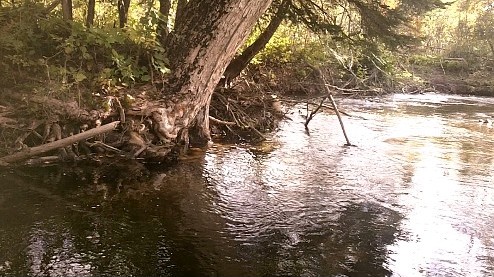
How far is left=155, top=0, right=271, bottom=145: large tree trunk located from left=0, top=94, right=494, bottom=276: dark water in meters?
0.94

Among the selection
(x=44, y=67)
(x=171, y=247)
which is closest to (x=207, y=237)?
(x=171, y=247)

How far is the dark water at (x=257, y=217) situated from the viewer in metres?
4.51

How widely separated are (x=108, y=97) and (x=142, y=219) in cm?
278

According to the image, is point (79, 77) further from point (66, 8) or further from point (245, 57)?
point (245, 57)

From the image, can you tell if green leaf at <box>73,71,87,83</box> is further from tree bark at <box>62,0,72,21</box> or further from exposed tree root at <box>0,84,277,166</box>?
tree bark at <box>62,0,72,21</box>

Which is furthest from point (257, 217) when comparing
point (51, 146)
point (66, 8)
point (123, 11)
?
point (123, 11)

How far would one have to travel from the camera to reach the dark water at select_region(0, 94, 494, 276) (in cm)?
451

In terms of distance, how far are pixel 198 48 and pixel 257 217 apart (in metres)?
3.53

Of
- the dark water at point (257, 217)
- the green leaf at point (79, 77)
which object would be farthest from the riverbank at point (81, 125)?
the dark water at point (257, 217)

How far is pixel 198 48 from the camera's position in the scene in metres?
8.09

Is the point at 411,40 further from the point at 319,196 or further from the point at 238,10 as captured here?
the point at 319,196

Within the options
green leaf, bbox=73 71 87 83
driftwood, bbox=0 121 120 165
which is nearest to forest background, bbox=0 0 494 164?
green leaf, bbox=73 71 87 83

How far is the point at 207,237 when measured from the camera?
506 cm

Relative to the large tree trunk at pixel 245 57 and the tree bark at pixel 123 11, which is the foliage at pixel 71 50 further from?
the large tree trunk at pixel 245 57
